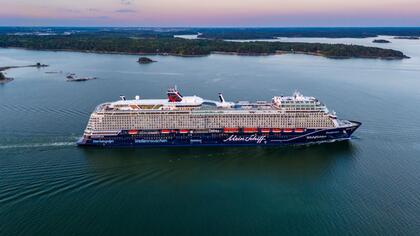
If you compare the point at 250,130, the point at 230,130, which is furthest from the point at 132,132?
the point at 250,130

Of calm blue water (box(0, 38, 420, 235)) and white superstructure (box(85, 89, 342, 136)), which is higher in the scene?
white superstructure (box(85, 89, 342, 136))

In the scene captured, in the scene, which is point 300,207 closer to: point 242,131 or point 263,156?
point 263,156

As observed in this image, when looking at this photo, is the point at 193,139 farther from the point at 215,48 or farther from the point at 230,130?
the point at 215,48

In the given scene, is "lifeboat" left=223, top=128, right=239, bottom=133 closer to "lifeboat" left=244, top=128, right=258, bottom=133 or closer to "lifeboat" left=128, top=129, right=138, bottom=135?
"lifeboat" left=244, top=128, right=258, bottom=133

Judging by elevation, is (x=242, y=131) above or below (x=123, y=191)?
above

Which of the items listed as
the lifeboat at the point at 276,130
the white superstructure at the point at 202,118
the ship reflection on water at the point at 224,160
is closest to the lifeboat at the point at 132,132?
the white superstructure at the point at 202,118

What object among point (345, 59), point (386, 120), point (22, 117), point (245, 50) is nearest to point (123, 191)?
point (22, 117)

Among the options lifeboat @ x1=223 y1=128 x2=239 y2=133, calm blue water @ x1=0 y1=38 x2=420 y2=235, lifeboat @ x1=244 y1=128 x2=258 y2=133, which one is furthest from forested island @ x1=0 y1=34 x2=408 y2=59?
lifeboat @ x1=244 y1=128 x2=258 y2=133

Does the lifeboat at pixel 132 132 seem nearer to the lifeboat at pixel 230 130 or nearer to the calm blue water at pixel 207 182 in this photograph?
the calm blue water at pixel 207 182

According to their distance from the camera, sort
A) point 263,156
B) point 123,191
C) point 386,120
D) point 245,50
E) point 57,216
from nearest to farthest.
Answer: point 57,216 < point 123,191 < point 263,156 < point 386,120 < point 245,50
